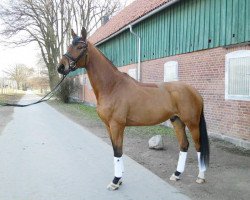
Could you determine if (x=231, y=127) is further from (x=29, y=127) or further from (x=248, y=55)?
(x=29, y=127)

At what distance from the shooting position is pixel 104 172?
6375 millimetres

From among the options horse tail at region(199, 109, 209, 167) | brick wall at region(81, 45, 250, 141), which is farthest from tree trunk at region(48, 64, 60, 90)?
horse tail at region(199, 109, 209, 167)

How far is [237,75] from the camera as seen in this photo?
953cm

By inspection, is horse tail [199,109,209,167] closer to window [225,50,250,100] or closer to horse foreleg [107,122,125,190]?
horse foreleg [107,122,125,190]

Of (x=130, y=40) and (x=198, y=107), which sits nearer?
(x=198, y=107)

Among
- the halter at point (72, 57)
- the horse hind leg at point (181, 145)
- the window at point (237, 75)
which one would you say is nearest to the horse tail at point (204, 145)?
the horse hind leg at point (181, 145)

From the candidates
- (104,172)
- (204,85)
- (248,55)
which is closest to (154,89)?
(104,172)

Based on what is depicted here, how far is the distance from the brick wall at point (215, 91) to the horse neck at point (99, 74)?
491 centimetres

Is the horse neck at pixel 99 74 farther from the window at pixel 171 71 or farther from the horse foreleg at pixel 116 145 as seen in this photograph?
the window at pixel 171 71

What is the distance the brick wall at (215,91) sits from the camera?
30.6ft

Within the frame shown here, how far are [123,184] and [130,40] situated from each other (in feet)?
45.7

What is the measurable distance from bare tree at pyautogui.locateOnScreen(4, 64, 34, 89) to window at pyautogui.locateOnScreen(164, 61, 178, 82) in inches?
3112

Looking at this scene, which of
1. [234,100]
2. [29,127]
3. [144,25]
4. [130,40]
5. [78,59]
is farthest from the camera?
[130,40]

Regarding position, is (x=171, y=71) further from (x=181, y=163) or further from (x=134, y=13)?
(x=181, y=163)
